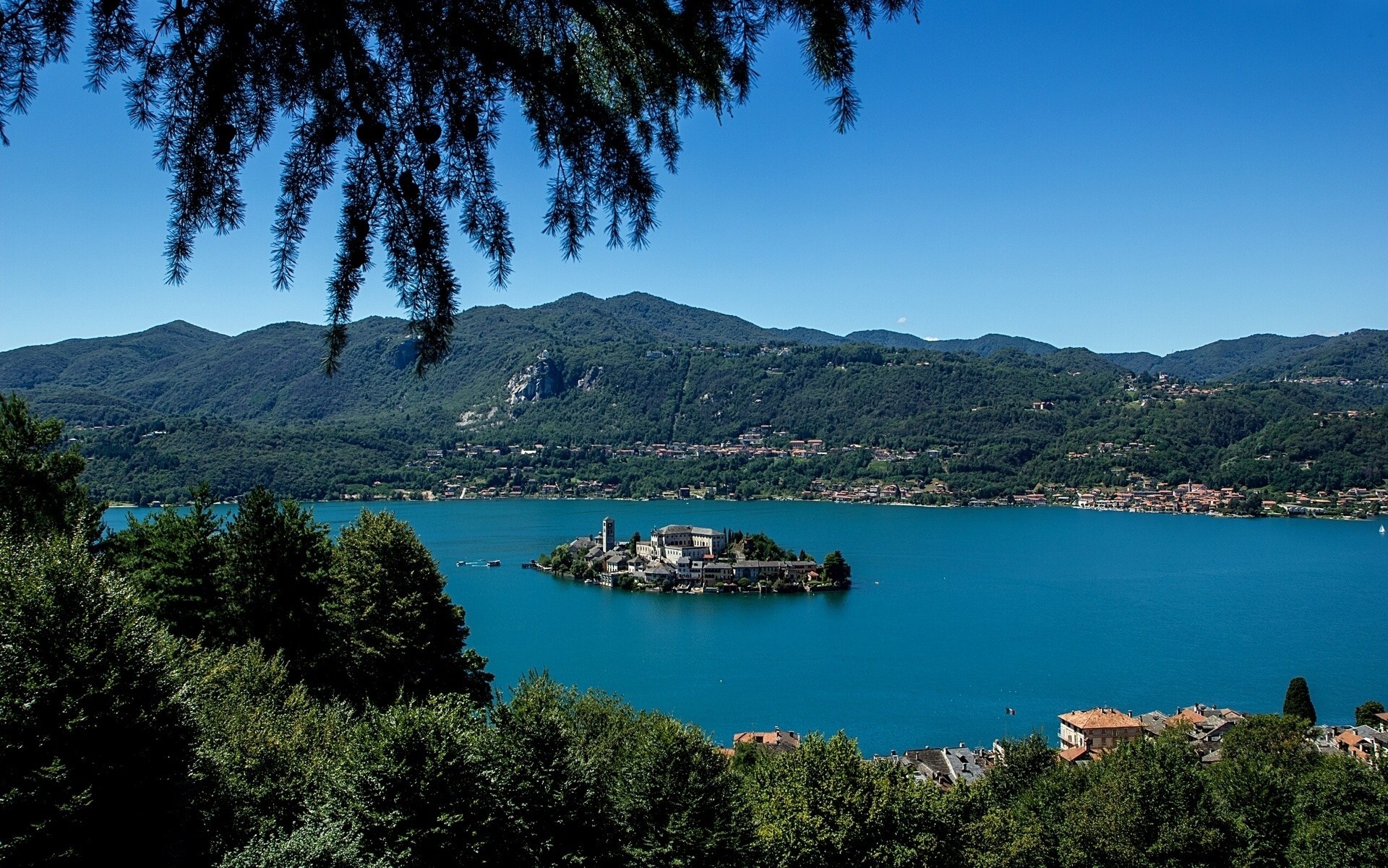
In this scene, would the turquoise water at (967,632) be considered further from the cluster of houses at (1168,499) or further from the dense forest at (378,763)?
the cluster of houses at (1168,499)

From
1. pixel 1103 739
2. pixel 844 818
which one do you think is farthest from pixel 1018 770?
pixel 844 818

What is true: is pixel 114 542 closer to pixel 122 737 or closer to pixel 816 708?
pixel 122 737

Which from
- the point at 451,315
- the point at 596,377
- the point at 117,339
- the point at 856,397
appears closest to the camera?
the point at 451,315

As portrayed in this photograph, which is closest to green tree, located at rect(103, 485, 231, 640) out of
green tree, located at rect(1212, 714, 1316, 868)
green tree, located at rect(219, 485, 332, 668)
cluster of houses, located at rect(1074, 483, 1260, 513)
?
green tree, located at rect(219, 485, 332, 668)

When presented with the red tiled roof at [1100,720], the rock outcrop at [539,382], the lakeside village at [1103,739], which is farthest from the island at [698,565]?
the rock outcrop at [539,382]

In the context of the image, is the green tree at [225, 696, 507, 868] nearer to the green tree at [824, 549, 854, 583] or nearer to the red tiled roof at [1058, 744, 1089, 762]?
the red tiled roof at [1058, 744, 1089, 762]

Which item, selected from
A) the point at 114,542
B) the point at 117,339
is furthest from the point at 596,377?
the point at 114,542
